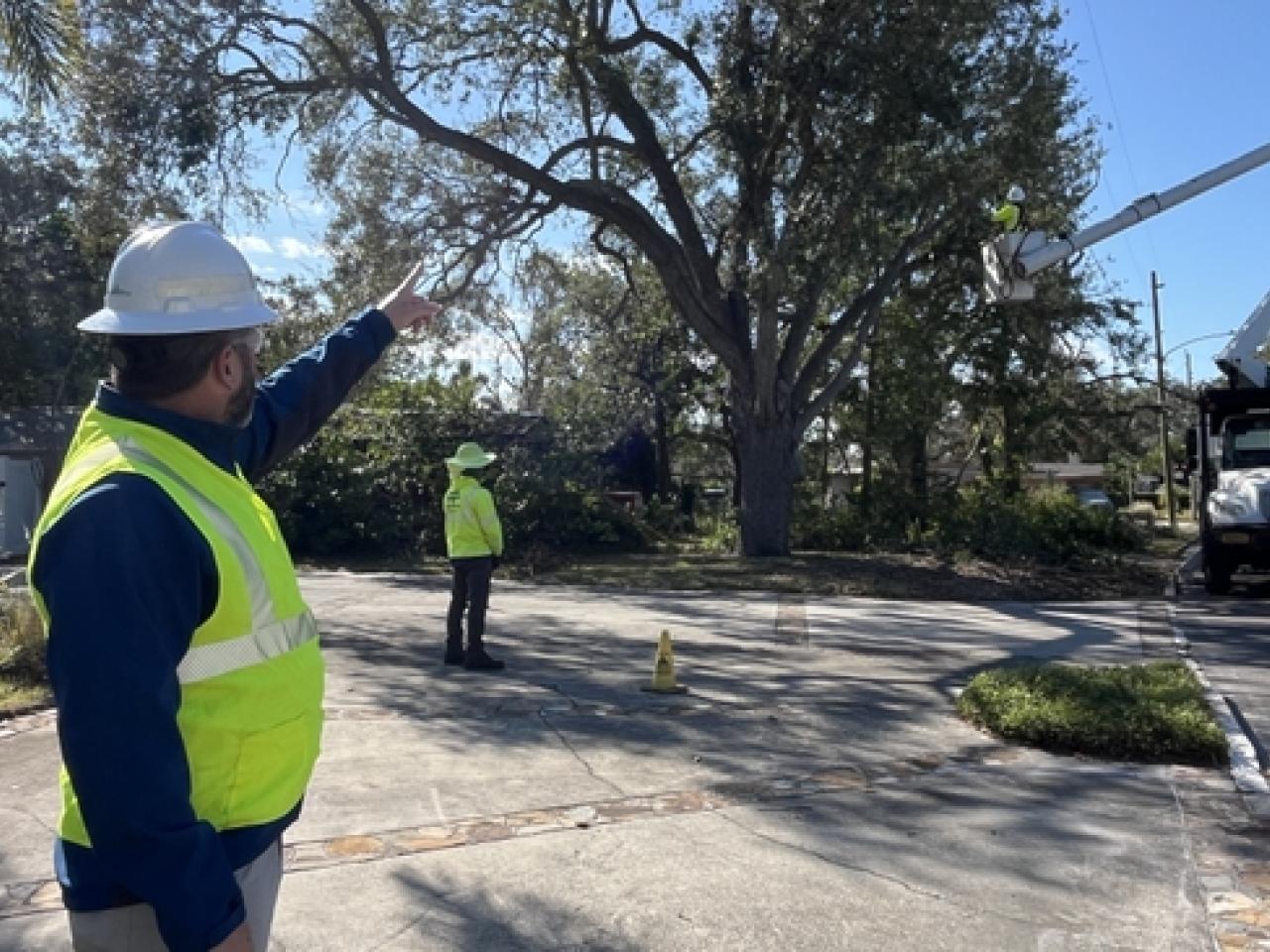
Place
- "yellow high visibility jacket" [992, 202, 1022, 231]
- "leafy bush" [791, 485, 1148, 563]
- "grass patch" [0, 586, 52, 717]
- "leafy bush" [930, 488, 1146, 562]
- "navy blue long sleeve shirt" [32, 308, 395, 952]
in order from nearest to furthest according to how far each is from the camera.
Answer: "navy blue long sleeve shirt" [32, 308, 395, 952] → "grass patch" [0, 586, 52, 717] → "yellow high visibility jacket" [992, 202, 1022, 231] → "leafy bush" [930, 488, 1146, 562] → "leafy bush" [791, 485, 1148, 563]

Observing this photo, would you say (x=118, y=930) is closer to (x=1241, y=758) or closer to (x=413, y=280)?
(x=413, y=280)

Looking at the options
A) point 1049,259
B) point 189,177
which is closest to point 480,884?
point 1049,259

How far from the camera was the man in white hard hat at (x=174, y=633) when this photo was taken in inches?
76.2

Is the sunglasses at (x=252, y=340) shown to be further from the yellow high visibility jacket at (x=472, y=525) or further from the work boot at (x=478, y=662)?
the work boot at (x=478, y=662)

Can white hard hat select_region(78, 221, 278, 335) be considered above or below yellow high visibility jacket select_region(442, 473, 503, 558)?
above

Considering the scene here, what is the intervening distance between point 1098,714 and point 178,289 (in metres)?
6.86

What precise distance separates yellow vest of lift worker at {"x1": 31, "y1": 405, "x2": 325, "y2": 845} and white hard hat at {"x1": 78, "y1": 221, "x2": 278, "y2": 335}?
188mm

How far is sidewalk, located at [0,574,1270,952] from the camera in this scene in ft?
15.4

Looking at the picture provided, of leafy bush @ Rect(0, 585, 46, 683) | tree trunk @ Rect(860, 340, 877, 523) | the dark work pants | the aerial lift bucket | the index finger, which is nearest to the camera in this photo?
the index finger

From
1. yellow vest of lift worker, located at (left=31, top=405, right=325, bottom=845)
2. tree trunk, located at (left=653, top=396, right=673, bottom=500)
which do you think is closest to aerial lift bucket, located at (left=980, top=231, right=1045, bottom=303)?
yellow vest of lift worker, located at (left=31, top=405, right=325, bottom=845)

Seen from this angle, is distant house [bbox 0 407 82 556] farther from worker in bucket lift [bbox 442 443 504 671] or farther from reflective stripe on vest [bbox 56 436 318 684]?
reflective stripe on vest [bbox 56 436 318 684]

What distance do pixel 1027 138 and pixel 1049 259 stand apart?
5302mm

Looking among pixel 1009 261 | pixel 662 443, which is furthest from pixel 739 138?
pixel 662 443

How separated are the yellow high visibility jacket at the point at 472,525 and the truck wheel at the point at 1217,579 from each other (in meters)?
11.9
